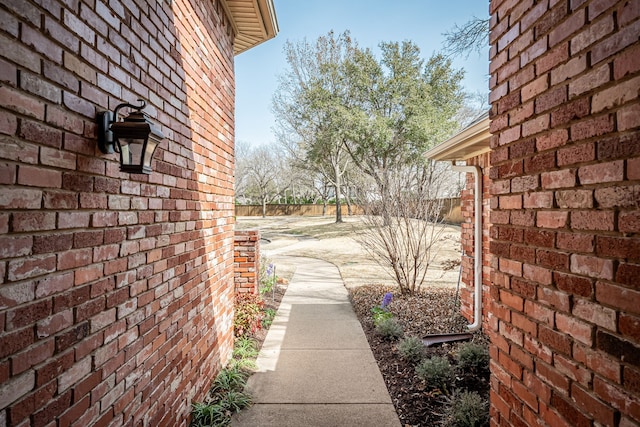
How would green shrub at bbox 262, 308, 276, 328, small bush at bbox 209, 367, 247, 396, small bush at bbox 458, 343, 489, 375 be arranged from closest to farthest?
small bush at bbox 209, 367, 247, 396
small bush at bbox 458, 343, 489, 375
green shrub at bbox 262, 308, 276, 328

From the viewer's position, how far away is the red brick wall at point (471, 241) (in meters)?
4.61

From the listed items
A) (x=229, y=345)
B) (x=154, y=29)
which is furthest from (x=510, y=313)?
(x=229, y=345)

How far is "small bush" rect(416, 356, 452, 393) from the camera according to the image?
11.0ft

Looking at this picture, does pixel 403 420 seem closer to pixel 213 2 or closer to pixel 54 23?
pixel 54 23

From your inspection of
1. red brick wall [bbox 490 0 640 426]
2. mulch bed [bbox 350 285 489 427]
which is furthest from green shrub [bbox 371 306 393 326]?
red brick wall [bbox 490 0 640 426]

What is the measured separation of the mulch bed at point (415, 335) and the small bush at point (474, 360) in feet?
0.55

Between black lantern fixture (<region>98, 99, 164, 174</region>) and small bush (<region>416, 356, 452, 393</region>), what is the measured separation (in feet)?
9.96

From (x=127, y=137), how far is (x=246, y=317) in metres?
3.50

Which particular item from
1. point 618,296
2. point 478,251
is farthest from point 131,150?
point 478,251

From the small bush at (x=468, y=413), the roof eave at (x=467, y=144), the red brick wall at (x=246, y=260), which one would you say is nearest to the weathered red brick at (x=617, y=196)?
the small bush at (x=468, y=413)

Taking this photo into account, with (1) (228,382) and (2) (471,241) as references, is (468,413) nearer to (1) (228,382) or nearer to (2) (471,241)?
(1) (228,382)

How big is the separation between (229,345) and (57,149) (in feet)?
10.4

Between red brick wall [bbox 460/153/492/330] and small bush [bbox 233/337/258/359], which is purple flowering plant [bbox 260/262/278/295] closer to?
small bush [bbox 233/337/258/359]

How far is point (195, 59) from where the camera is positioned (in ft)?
9.88
